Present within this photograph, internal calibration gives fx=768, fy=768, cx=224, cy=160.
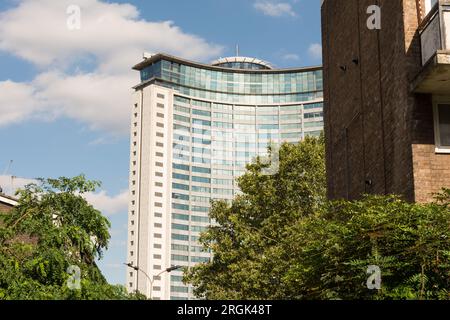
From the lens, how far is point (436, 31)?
1792 centimetres

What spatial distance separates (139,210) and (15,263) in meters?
179

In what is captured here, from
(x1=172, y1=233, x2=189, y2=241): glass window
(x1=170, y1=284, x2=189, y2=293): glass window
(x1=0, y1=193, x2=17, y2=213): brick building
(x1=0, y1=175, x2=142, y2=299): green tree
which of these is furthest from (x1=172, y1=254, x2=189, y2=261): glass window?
(x1=0, y1=175, x2=142, y2=299): green tree

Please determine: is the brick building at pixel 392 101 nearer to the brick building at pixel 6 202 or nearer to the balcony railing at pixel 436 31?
the balcony railing at pixel 436 31

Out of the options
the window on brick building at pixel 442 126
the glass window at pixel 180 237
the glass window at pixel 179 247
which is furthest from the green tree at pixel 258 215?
the glass window at pixel 180 237

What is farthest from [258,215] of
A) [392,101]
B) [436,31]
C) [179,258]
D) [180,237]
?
[180,237]

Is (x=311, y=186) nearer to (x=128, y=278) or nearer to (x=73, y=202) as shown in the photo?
(x=73, y=202)

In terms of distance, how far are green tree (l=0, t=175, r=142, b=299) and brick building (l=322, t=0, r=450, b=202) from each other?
7.41 metres

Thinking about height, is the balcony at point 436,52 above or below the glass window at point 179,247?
below

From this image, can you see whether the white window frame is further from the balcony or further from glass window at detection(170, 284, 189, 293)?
glass window at detection(170, 284, 189, 293)

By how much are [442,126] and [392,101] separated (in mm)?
1826

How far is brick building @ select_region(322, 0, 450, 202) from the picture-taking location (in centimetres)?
1822

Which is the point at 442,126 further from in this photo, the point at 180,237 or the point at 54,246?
the point at 180,237

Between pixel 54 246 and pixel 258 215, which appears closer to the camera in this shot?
pixel 54 246

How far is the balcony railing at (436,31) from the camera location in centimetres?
1759
